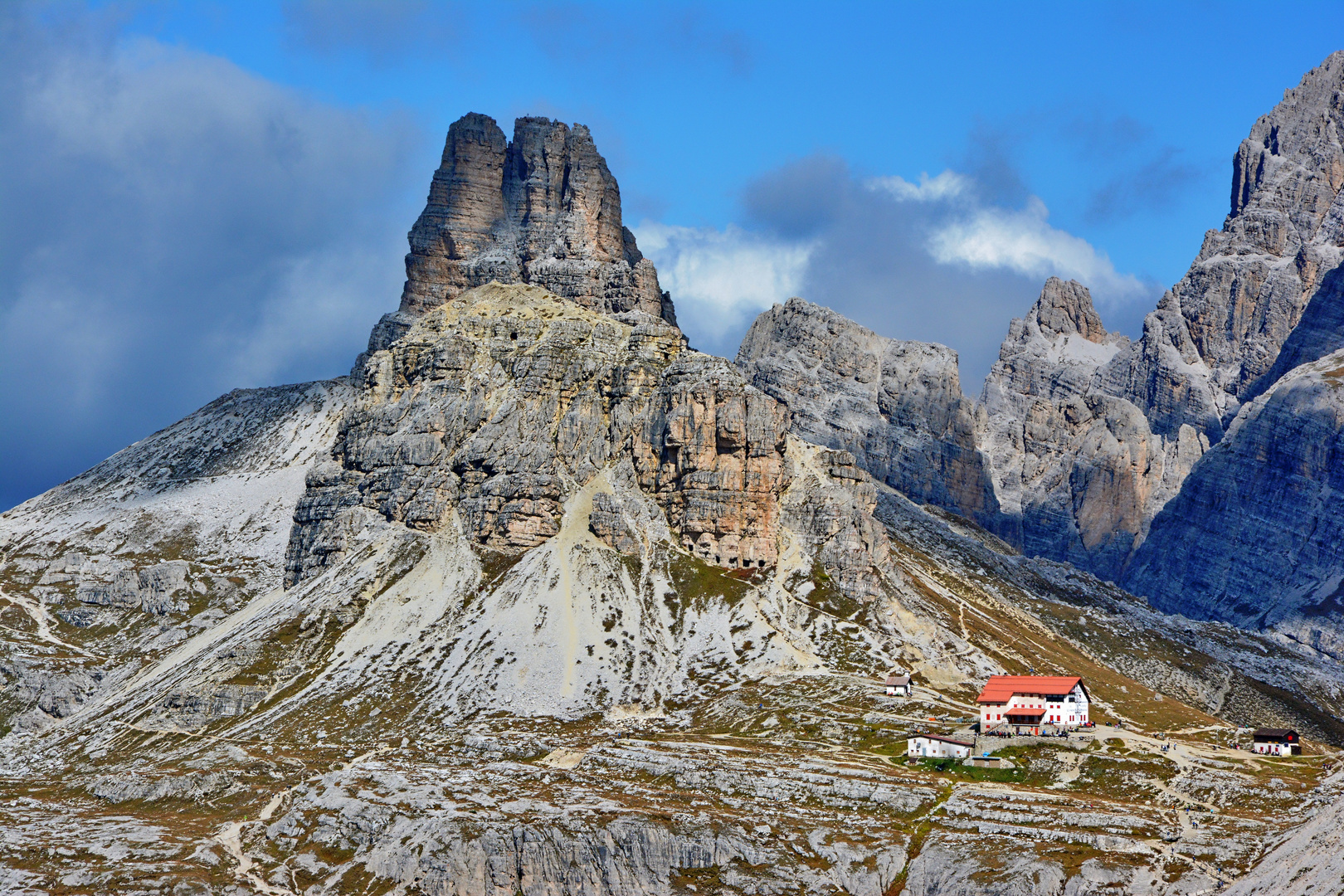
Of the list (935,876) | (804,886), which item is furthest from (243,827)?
(935,876)

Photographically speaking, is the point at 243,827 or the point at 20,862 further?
the point at 243,827

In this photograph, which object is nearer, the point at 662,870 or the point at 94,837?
the point at 662,870

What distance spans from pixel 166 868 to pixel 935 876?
263 ft

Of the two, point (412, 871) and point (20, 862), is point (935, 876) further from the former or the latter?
point (20, 862)

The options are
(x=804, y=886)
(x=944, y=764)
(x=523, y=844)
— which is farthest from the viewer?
(x=944, y=764)

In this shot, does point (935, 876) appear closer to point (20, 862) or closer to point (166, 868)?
point (166, 868)

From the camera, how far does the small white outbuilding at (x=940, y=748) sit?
646 ft

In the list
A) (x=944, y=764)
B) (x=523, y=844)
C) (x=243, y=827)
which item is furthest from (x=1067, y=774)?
(x=243, y=827)

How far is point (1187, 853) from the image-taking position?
154375mm

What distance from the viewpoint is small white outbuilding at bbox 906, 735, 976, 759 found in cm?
19675

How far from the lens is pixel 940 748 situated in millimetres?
198625

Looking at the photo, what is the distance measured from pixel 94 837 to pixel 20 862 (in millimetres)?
10741

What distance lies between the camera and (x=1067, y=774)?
613 feet

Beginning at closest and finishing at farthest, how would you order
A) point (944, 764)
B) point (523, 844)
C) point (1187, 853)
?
point (1187, 853) < point (523, 844) < point (944, 764)
